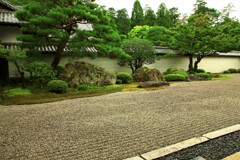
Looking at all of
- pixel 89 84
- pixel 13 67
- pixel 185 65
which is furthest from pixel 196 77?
pixel 13 67

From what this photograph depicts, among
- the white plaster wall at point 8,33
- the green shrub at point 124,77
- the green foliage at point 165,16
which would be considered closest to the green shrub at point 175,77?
the green shrub at point 124,77

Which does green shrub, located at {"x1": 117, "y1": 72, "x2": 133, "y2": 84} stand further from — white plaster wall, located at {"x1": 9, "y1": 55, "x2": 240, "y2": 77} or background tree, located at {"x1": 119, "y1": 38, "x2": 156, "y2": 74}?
white plaster wall, located at {"x1": 9, "y1": 55, "x2": 240, "y2": 77}

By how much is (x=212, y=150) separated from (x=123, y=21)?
1235 inches

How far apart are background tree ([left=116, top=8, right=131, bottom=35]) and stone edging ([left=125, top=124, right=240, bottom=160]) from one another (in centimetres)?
2816

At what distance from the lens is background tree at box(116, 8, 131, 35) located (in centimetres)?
3188

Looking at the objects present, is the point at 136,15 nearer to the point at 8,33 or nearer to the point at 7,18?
the point at 8,33

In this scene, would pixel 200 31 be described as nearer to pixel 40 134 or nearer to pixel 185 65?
pixel 185 65

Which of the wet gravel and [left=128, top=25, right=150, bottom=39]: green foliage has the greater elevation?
[left=128, top=25, right=150, bottom=39]: green foliage

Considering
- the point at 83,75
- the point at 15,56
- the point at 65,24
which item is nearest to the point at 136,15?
the point at 65,24

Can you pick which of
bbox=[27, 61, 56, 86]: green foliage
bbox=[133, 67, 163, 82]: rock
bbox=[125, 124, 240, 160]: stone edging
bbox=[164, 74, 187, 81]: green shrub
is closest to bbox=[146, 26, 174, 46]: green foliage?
bbox=[164, 74, 187, 81]: green shrub

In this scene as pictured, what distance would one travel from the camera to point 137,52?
1412 centimetres

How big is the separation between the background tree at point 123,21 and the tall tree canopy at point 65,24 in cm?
2154

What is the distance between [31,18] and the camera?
9.54 meters

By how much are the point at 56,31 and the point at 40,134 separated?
6.26 m
